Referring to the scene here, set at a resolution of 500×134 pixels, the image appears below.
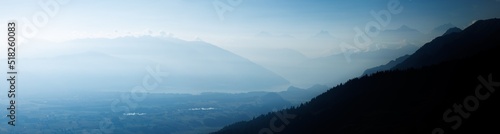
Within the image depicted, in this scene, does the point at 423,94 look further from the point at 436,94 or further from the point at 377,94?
the point at 377,94

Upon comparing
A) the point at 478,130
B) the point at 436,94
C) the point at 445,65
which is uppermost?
the point at 445,65

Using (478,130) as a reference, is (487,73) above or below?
above

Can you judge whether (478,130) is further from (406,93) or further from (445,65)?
(445,65)

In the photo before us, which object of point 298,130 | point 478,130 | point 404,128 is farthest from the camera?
point 298,130

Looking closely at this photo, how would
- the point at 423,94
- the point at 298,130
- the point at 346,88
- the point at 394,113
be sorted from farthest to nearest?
the point at 346,88
the point at 298,130
the point at 423,94
the point at 394,113

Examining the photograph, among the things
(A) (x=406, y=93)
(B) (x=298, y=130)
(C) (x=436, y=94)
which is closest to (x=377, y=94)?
(A) (x=406, y=93)

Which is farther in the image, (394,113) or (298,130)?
(298,130)
